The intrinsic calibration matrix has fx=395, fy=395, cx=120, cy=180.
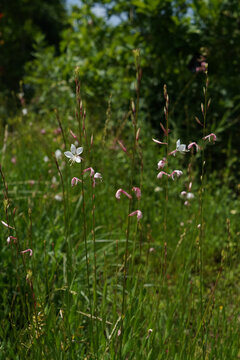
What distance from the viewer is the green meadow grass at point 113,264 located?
1.35 metres

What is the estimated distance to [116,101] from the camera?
13.7 feet

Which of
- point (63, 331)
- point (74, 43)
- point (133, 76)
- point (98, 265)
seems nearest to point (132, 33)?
point (133, 76)

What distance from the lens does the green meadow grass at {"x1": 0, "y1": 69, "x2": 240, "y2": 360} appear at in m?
1.35

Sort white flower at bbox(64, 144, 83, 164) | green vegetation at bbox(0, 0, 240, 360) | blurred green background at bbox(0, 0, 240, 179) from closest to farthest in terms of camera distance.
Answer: white flower at bbox(64, 144, 83, 164) < green vegetation at bbox(0, 0, 240, 360) < blurred green background at bbox(0, 0, 240, 179)

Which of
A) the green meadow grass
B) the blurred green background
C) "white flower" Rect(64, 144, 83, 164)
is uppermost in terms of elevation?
the blurred green background

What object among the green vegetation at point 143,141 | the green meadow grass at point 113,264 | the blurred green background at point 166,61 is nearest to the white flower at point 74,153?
the green meadow grass at point 113,264

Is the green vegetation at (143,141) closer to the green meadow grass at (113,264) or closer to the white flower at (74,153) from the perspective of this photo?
the green meadow grass at (113,264)

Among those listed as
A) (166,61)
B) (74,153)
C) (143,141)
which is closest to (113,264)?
(74,153)

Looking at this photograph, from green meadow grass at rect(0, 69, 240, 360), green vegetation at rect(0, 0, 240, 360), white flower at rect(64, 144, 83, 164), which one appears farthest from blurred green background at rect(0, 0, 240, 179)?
white flower at rect(64, 144, 83, 164)

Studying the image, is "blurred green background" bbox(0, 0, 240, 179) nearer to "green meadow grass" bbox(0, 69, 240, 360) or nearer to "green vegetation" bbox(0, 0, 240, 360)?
"green vegetation" bbox(0, 0, 240, 360)

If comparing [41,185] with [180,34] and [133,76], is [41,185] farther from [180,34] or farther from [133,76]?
[180,34]

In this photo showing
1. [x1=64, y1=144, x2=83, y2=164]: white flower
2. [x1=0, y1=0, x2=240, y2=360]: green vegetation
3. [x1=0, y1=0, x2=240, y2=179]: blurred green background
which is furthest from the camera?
[x1=0, y1=0, x2=240, y2=179]: blurred green background

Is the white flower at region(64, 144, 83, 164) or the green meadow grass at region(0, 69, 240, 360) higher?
the white flower at region(64, 144, 83, 164)

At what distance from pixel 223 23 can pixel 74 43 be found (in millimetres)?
1686
